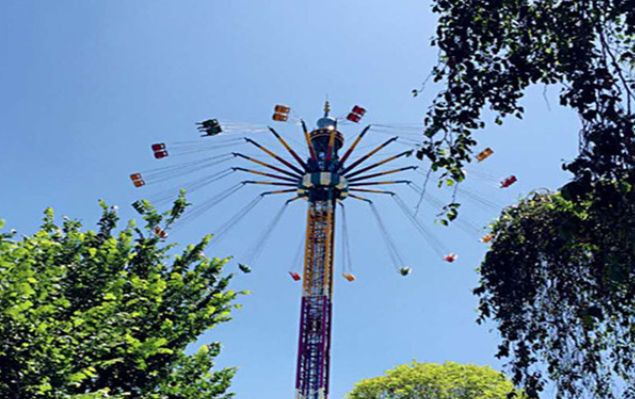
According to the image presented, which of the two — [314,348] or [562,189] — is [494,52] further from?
[314,348]

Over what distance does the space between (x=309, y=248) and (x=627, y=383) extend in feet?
91.3

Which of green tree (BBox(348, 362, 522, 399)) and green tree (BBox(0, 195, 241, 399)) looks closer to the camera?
green tree (BBox(0, 195, 241, 399))

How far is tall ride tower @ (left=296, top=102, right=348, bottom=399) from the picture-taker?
102 feet

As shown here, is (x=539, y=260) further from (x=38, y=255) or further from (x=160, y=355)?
(x=38, y=255)

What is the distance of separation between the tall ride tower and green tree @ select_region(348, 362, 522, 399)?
3.01m

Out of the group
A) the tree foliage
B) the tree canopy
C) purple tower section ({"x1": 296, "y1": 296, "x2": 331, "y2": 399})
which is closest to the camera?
the tree canopy

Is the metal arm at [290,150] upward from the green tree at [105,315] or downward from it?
upward

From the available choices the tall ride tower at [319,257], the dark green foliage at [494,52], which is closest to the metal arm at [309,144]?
the tall ride tower at [319,257]

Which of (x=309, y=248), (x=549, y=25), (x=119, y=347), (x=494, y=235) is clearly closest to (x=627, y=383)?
(x=494, y=235)

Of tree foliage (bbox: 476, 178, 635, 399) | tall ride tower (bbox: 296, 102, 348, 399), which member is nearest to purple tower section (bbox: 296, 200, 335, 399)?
tall ride tower (bbox: 296, 102, 348, 399)

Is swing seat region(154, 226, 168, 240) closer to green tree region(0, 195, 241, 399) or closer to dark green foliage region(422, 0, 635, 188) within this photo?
green tree region(0, 195, 241, 399)

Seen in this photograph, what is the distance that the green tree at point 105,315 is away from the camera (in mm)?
8148

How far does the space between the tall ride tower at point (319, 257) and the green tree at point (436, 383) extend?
3.01 metres

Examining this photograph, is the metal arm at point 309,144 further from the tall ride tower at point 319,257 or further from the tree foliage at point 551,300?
the tree foliage at point 551,300
